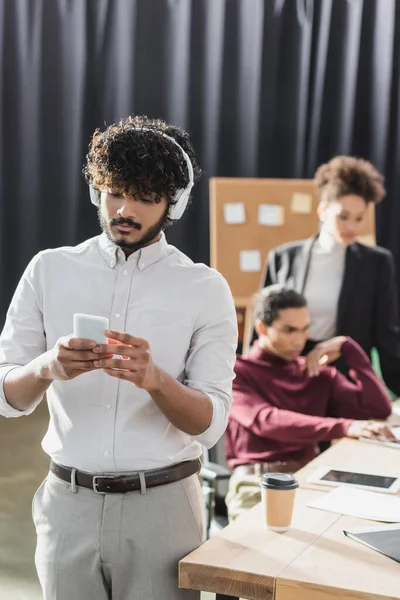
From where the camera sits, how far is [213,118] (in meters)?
4.92

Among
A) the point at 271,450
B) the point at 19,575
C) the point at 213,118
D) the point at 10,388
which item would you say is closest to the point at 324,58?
the point at 213,118

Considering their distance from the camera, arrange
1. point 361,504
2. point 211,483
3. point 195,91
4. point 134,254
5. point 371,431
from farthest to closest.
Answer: point 195,91
point 371,431
point 211,483
point 361,504
point 134,254

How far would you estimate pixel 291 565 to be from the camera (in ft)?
5.08

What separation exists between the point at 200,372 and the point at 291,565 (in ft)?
1.22

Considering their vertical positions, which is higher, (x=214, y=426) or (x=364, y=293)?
(x=214, y=426)

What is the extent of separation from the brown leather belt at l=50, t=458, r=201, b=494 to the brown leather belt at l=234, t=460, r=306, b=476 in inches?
47.5

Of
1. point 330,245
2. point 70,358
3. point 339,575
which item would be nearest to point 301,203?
point 330,245

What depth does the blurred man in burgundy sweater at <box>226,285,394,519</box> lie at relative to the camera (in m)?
2.67

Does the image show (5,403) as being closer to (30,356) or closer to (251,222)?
(30,356)

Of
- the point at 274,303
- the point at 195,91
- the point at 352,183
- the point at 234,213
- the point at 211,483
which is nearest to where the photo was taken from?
the point at 211,483

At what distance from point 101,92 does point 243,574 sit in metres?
3.73

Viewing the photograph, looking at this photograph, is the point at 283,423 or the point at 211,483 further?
the point at 283,423

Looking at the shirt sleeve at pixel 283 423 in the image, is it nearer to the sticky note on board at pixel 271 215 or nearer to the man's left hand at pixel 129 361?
the man's left hand at pixel 129 361

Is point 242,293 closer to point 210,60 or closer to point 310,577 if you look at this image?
point 210,60
